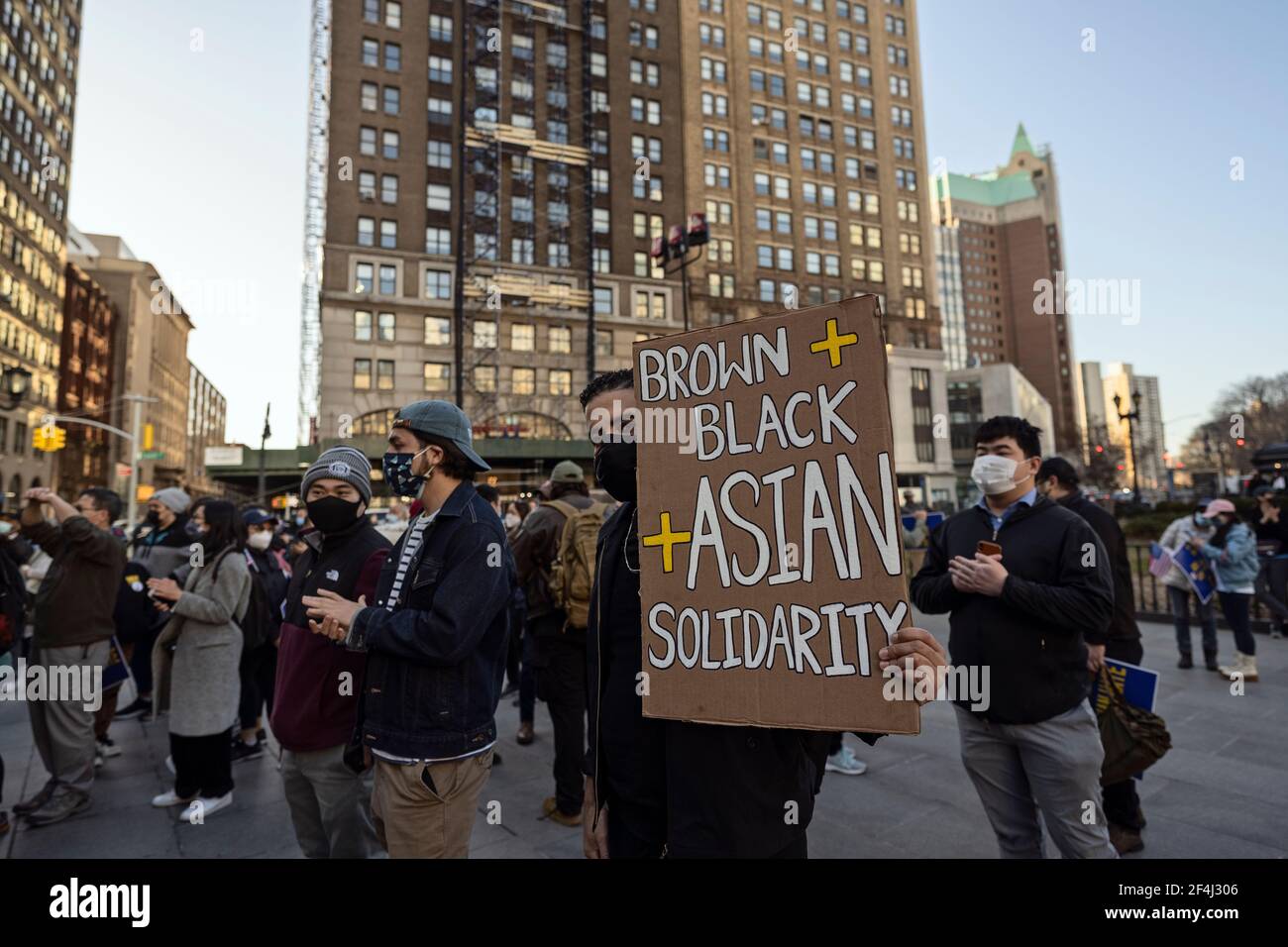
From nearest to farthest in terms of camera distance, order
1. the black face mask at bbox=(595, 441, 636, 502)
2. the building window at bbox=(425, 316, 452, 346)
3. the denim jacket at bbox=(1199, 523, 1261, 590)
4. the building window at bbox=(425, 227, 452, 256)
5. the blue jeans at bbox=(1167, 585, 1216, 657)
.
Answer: the black face mask at bbox=(595, 441, 636, 502) → the denim jacket at bbox=(1199, 523, 1261, 590) → the blue jeans at bbox=(1167, 585, 1216, 657) → the building window at bbox=(425, 316, 452, 346) → the building window at bbox=(425, 227, 452, 256)

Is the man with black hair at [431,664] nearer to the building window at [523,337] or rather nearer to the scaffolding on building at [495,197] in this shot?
the scaffolding on building at [495,197]

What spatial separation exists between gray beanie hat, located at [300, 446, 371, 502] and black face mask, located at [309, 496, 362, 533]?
0.27ft

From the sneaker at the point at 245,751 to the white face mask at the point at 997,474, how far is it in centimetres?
643

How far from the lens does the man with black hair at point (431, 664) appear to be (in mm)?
2449

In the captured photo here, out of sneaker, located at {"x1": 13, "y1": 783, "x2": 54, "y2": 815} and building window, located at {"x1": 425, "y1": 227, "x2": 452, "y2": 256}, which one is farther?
building window, located at {"x1": 425, "y1": 227, "x2": 452, "y2": 256}

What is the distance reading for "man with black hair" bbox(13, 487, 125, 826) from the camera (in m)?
4.77

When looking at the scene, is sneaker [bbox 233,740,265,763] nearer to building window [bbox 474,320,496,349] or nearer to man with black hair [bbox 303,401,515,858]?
man with black hair [bbox 303,401,515,858]

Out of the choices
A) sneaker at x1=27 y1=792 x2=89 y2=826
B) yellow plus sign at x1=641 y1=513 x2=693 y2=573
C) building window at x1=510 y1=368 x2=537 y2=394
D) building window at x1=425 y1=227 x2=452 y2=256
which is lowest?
sneaker at x1=27 y1=792 x2=89 y2=826

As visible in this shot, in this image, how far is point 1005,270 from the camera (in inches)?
5143

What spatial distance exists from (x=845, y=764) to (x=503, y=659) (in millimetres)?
3594

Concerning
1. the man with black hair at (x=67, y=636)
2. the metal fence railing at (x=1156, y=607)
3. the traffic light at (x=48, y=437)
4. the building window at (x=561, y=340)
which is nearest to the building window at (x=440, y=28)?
the building window at (x=561, y=340)

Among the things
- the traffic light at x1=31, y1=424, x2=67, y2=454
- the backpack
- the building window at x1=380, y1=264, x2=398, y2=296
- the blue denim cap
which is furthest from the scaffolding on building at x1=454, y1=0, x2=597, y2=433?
the blue denim cap

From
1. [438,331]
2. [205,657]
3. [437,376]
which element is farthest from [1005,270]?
[205,657]

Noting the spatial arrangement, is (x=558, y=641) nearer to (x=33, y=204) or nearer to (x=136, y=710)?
(x=136, y=710)
